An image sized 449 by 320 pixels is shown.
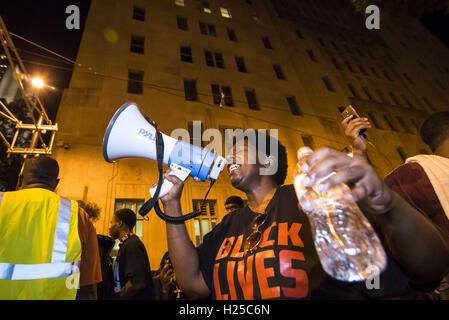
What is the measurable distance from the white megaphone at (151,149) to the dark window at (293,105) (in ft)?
39.7

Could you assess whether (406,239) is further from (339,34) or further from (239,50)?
(339,34)

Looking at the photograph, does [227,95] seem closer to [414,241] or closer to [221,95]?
[221,95]

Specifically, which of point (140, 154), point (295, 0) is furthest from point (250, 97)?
point (295, 0)

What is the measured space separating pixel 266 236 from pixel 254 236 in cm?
9

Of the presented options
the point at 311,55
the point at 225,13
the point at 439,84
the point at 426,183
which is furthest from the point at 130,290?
the point at 439,84

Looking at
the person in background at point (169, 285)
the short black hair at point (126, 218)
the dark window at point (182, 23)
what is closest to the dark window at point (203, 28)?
the dark window at point (182, 23)

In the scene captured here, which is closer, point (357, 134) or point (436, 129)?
point (357, 134)

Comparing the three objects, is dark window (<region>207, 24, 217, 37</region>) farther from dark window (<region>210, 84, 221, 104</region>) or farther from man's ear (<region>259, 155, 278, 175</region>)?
man's ear (<region>259, 155, 278, 175</region>)

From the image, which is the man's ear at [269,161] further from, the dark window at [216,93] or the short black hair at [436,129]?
the dark window at [216,93]

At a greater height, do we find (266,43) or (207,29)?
(266,43)

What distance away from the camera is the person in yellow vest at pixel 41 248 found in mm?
1737

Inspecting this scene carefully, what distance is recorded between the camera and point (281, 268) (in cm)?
121

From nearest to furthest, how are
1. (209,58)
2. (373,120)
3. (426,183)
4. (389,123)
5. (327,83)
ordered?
(426,183)
(209,58)
(373,120)
(327,83)
(389,123)

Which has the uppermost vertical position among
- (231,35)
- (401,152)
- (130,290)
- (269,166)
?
(231,35)
